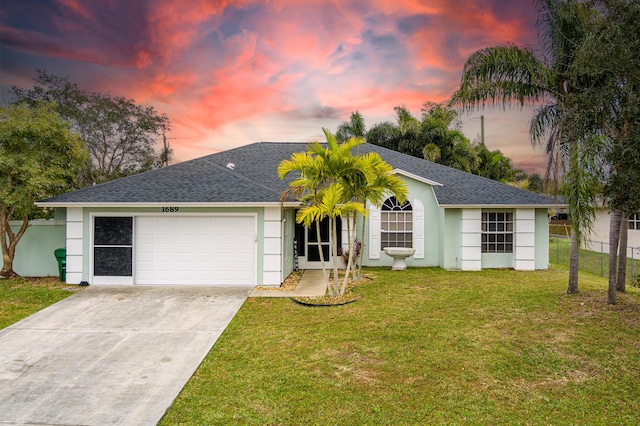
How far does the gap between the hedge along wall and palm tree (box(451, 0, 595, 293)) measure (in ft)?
44.1

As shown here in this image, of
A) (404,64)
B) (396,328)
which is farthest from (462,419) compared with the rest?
(404,64)

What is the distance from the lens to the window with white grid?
48.5 ft

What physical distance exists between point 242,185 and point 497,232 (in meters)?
9.87

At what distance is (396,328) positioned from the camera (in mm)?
7492

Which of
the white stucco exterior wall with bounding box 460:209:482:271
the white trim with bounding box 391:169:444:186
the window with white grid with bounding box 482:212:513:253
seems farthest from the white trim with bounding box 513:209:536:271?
the white trim with bounding box 391:169:444:186

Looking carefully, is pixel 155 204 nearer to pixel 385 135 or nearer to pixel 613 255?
pixel 613 255

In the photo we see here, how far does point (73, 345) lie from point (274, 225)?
571 centimetres

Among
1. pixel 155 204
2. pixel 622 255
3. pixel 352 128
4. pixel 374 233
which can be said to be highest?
pixel 352 128

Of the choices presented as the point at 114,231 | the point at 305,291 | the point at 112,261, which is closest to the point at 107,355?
the point at 305,291

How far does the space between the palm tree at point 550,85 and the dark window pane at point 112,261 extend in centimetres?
1071

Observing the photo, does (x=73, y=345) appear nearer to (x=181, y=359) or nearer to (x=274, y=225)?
(x=181, y=359)

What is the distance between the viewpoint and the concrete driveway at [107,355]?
15.0 ft

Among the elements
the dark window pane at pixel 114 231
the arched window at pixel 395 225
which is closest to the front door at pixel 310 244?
the arched window at pixel 395 225

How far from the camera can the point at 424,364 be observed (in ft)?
18.9
